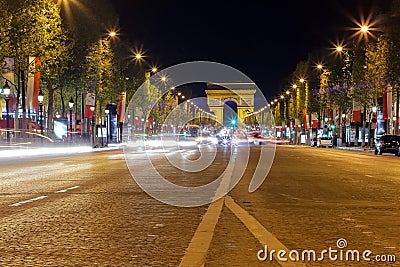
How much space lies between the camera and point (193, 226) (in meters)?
10.3

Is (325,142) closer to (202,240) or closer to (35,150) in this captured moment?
(35,150)

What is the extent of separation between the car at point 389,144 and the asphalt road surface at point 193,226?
34389 millimetres

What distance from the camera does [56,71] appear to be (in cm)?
5206

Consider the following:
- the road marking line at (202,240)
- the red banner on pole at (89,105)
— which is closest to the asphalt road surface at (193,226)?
the road marking line at (202,240)

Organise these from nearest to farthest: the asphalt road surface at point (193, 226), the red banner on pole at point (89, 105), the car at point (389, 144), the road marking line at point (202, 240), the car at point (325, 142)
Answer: the road marking line at point (202, 240) < the asphalt road surface at point (193, 226) < the car at point (389, 144) < the red banner on pole at point (89, 105) < the car at point (325, 142)

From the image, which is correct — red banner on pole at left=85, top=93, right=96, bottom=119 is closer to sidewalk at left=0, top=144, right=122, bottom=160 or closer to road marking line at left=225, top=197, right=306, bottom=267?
sidewalk at left=0, top=144, right=122, bottom=160

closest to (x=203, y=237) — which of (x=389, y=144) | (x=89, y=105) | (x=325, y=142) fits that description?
(x=389, y=144)

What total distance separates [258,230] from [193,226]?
1139mm

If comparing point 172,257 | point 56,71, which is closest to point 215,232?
point 172,257

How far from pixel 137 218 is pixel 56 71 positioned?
42884 mm

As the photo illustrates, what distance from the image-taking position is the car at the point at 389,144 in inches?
1960

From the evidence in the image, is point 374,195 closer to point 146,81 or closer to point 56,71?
point 56,71

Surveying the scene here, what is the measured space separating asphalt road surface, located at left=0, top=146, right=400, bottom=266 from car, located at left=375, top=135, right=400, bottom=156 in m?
34.4

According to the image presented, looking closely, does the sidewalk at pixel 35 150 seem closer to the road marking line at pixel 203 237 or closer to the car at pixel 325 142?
the road marking line at pixel 203 237
